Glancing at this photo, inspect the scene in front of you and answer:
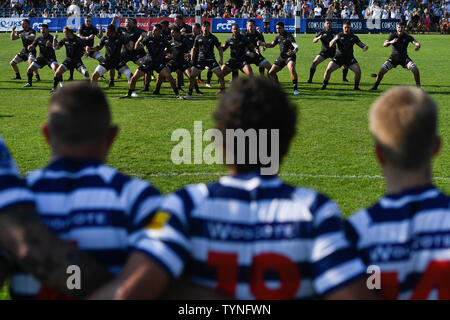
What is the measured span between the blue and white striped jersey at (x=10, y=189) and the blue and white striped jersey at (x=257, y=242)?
479 millimetres

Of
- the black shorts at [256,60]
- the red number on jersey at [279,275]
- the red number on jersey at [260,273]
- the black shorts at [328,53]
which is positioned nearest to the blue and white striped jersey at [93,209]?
the red number on jersey at [260,273]

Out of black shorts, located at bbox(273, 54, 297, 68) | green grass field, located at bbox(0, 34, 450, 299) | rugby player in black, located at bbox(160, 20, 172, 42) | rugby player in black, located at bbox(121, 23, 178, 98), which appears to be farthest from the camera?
rugby player in black, located at bbox(160, 20, 172, 42)

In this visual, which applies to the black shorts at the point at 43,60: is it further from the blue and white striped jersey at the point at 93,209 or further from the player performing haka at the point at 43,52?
the blue and white striped jersey at the point at 93,209

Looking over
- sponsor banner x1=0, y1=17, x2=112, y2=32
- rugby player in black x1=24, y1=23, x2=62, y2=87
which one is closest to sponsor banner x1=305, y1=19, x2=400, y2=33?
sponsor banner x1=0, y1=17, x2=112, y2=32

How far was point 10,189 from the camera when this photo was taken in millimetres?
1914

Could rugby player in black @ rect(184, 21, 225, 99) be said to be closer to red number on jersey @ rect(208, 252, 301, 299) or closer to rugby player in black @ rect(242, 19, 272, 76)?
rugby player in black @ rect(242, 19, 272, 76)

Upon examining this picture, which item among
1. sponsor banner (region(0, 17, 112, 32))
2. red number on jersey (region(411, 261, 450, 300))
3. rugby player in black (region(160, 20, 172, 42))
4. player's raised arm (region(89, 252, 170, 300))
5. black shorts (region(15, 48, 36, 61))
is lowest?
red number on jersey (region(411, 261, 450, 300))

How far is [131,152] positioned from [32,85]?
10.0 metres

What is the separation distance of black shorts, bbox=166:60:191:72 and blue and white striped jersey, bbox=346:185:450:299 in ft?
46.5

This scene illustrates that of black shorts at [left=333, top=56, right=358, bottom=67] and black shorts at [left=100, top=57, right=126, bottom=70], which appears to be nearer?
black shorts at [left=100, top=57, right=126, bottom=70]

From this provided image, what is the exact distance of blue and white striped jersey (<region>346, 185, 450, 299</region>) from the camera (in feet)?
6.20

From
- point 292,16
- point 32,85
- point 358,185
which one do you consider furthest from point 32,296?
point 292,16

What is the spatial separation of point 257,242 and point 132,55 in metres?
15.3

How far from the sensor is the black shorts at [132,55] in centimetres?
1617
